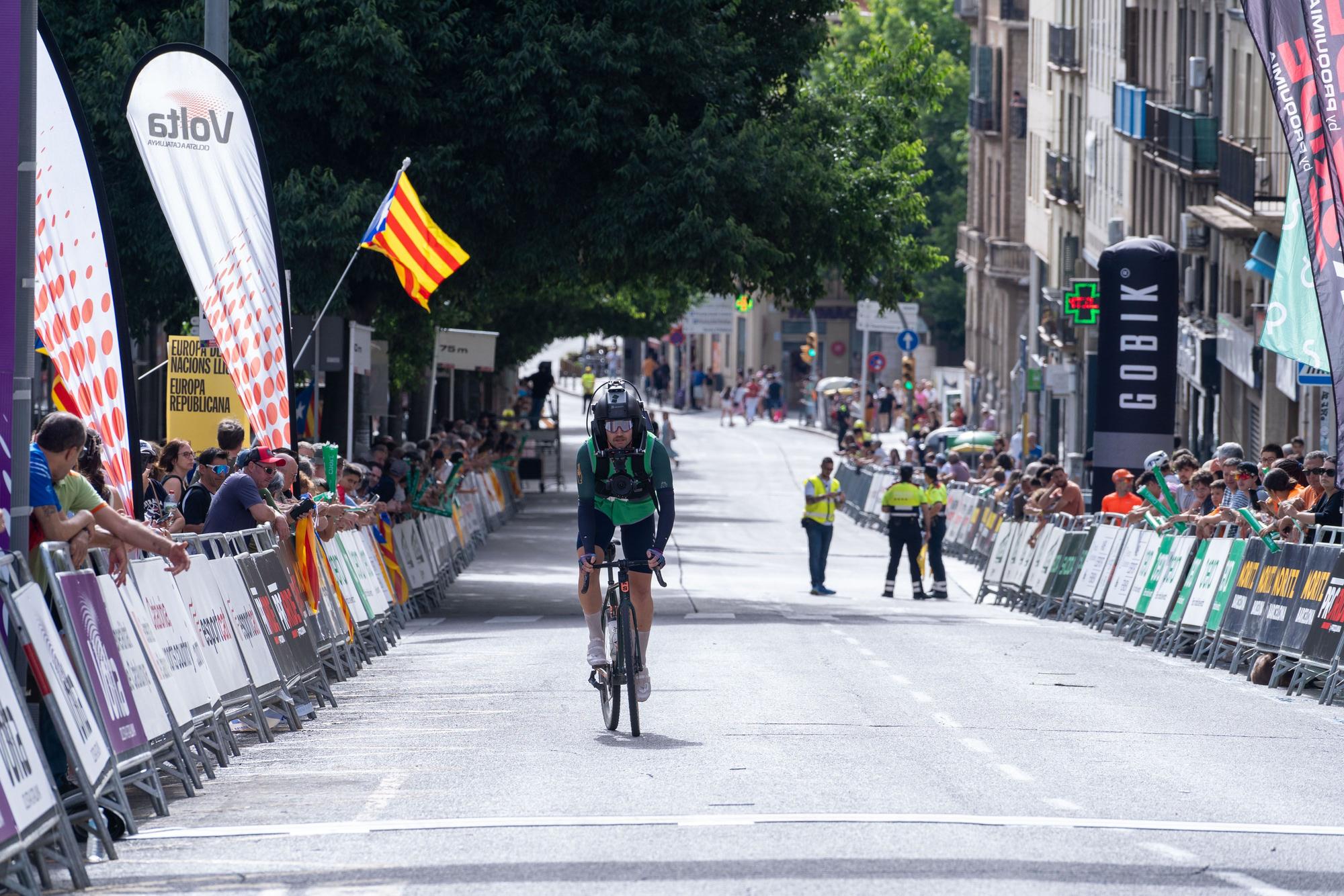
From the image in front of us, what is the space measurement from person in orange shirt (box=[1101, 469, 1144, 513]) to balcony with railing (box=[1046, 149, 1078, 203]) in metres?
38.4

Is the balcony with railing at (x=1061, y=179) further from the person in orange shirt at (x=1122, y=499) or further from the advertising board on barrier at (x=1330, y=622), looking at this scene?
the advertising board on barrier at (x=1330, y=622)

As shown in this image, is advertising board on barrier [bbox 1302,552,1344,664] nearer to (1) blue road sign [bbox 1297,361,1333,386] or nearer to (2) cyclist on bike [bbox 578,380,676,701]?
(2) cyclist on bike [bbox 578,380,676,701]

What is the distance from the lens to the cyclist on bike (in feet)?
40.4

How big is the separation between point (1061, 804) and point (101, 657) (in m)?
3.98

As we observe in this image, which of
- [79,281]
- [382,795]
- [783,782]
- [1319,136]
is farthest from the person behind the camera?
[1319,136]

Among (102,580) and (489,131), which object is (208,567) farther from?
(489,131)

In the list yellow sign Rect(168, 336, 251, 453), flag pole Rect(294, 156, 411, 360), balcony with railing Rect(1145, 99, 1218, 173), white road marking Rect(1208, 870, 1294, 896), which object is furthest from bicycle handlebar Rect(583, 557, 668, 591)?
balcony with railing Rect(1145, 99, 1218, 173)

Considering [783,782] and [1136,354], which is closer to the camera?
[783,782]

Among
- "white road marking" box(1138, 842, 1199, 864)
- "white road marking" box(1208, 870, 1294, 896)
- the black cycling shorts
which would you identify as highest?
the black cycling shorts

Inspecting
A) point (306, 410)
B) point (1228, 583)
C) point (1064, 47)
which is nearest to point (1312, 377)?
point (1228, 583)

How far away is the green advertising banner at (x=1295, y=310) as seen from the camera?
17797 millimetres

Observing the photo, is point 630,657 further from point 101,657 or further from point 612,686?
point 101,657

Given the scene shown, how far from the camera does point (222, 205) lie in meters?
16.8

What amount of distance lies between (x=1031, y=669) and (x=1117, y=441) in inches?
484
